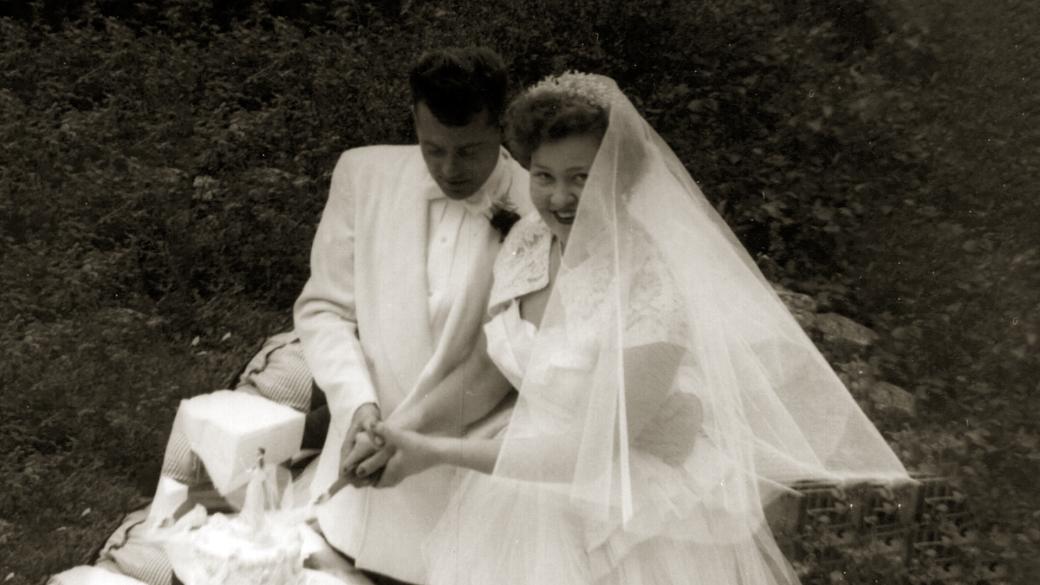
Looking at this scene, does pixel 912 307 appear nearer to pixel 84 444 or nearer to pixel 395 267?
pixel 395 267

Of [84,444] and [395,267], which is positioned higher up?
[395,267]

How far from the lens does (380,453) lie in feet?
5.94

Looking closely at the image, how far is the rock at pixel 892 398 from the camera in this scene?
7.12 feet

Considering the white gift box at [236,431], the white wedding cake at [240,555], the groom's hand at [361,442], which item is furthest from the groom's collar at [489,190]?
the white wedding cake at [240,555]

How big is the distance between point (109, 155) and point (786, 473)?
→ 1.30m

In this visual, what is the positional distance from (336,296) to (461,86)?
45cm

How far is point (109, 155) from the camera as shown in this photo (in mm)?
1938

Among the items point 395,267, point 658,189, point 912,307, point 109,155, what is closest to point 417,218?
point 395,267

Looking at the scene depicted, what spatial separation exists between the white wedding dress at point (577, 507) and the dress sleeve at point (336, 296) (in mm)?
282

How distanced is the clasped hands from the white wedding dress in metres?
0.14

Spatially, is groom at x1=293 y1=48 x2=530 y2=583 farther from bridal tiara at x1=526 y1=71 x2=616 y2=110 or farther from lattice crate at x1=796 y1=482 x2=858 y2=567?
lattice crate at x1=796 y1=482 x2=858 y2=567

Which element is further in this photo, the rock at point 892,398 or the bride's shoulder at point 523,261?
the rock at point 892,398

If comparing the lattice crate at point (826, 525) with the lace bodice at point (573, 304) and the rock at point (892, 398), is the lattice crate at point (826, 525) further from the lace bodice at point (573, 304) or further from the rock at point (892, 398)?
the lace bodice at point (573, 304)

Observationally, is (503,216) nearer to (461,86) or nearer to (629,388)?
(461,86)
